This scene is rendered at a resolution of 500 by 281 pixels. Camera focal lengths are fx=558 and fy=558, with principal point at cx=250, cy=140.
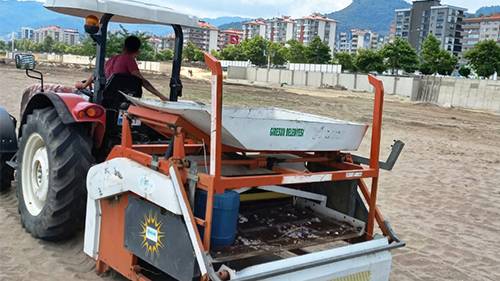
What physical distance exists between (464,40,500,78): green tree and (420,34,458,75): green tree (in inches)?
230

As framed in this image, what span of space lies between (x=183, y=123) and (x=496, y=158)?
11895mm

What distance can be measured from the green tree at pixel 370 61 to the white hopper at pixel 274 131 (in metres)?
56.8

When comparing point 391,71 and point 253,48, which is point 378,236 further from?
point 253,48

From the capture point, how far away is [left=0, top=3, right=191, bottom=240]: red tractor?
15.3 ft

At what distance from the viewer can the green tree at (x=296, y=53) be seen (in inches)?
3292

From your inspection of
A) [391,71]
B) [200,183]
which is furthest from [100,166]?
[391,71]

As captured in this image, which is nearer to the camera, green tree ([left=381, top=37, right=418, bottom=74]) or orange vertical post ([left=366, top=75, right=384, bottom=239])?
orange vertical post ([left=366, top=75, right=384, bottom=239])

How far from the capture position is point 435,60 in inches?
2099

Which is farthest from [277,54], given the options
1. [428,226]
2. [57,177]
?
[57,177]

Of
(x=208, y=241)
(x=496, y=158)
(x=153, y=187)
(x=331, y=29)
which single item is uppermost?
(x=331, y=29)

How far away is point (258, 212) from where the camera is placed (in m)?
4.63

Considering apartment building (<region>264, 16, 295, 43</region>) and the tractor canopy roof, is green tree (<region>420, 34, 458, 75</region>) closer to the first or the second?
the tractor canopy roof

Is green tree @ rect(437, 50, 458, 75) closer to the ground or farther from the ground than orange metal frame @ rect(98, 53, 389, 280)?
farther from the ground

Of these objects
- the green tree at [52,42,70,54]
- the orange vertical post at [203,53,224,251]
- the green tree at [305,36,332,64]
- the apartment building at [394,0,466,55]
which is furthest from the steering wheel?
the apartment building at [394,0,466,55]
